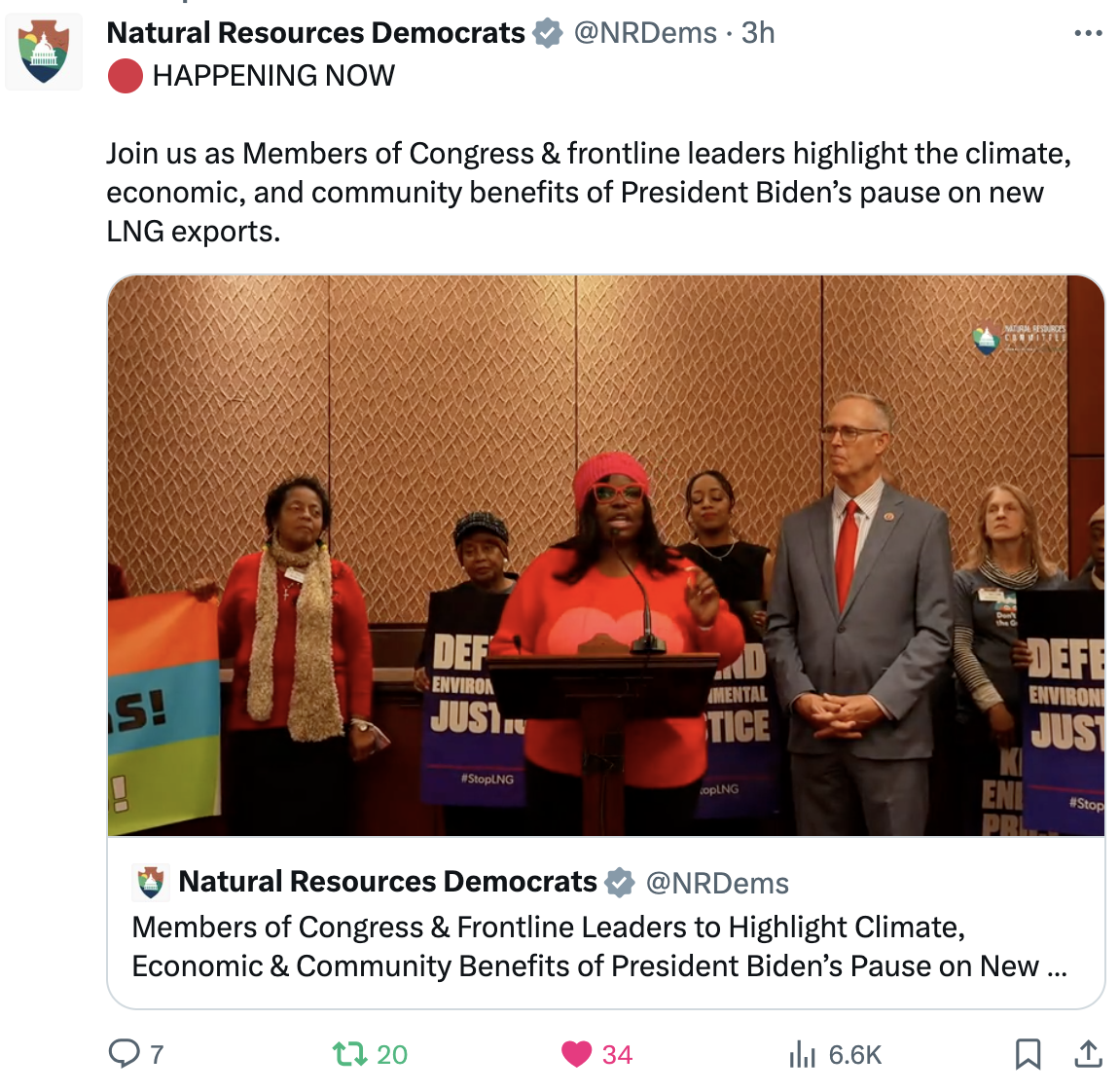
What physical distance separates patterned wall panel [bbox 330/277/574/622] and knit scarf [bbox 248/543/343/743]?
0.19 m

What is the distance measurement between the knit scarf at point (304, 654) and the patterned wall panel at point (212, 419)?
150 millimetres

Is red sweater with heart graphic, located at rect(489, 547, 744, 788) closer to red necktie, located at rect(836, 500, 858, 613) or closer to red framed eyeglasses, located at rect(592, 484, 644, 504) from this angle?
red framed eyeglasses, located at rect(592, 484, 644, 504)

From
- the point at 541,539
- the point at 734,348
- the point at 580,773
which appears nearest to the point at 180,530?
the point at 541,539

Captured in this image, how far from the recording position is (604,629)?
2426 millimetres

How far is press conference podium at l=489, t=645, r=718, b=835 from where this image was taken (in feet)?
6.91

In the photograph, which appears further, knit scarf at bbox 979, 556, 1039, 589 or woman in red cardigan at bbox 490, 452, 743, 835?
knit scarf at bbox 979, 556, 1039, 589
